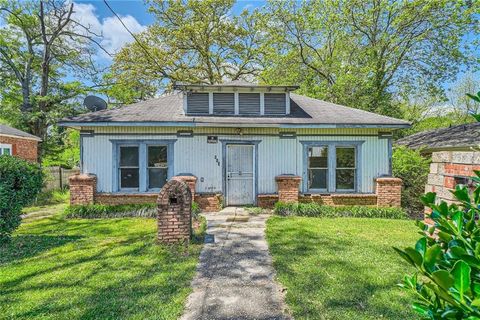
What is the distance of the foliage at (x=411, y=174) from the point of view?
1017cm

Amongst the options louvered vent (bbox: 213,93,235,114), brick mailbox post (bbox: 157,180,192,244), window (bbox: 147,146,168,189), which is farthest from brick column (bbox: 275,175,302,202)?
brick mailbox post (bbox: 157,180,192,244)

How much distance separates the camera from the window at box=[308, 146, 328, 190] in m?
9.91

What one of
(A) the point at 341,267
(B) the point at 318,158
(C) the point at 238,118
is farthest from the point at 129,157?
(A) the point at 341,267

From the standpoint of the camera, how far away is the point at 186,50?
67.2 ft

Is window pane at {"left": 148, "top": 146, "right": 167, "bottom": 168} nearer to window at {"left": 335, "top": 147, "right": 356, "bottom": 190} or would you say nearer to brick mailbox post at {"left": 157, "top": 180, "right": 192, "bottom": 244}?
brick mailbox post at {"left": 157, "top": 180, "right": 192, "bottom": 244}

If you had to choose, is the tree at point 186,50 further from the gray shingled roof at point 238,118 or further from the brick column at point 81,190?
the brick column at point 81,190

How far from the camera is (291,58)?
1781cm

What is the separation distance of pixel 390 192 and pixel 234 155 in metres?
5.55

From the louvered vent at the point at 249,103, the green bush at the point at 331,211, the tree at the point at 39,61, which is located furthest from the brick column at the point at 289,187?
the tree at the point at 39,61

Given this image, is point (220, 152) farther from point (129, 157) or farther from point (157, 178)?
point (129, 157)

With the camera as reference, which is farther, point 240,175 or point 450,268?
point 240,175

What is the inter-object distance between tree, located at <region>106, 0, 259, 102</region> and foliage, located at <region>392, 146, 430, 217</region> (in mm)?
13930

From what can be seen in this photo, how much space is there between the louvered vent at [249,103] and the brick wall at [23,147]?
1283 centimetres

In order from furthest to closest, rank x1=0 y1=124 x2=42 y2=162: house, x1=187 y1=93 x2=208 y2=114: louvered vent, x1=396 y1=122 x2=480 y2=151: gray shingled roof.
→ x1=0 y1=124 x2=42 y2=162: house → x1=396 y1=122 x2=480 y2=151: gray shingled roof → x1=187 y1=93 x2=208 y2=114: louvered vent
